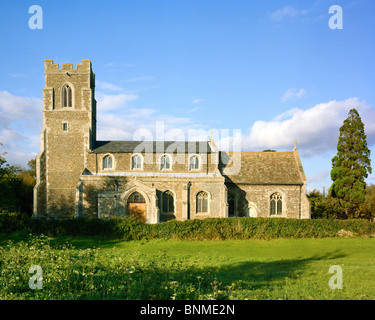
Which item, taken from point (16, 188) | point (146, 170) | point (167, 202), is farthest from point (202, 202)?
point (16, 188)

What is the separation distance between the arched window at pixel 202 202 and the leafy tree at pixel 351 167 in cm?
1501

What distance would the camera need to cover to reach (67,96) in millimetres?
37406

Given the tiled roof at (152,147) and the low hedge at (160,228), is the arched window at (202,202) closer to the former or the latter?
the tiled roof at (152,147)

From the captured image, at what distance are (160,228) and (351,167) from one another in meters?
24.0

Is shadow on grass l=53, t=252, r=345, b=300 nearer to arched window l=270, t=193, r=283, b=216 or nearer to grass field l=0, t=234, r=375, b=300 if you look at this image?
grass field l=0, t=234, r=375, b=300

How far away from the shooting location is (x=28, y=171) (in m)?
65.1

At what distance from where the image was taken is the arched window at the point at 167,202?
31812 millimetres

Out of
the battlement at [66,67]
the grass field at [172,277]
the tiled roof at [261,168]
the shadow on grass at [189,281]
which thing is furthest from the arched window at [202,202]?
the battlement at [66,67]

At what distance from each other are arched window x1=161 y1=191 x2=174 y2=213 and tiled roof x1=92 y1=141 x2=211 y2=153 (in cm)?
569

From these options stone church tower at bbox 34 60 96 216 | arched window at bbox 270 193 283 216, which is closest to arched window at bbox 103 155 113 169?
stone church tower at bbox 34 60 96 216

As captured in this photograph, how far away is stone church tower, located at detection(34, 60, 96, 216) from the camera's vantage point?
116ft
